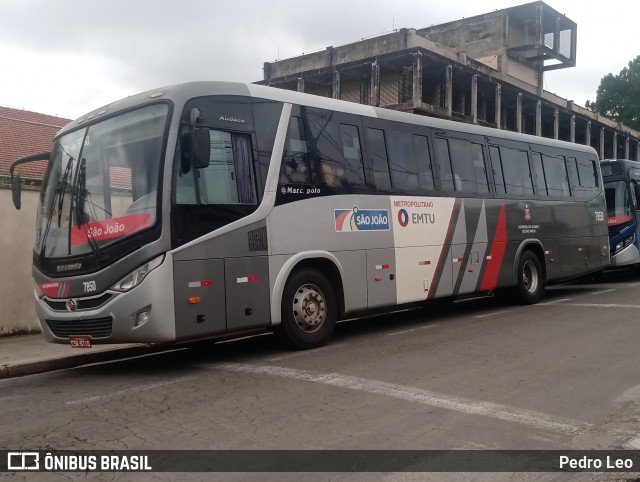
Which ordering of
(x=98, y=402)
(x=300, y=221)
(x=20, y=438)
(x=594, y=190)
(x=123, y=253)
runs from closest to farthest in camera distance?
1. (x=20, y=438)
2. (x=98, y=402)
3. (x=123, y=253)
4. (x=300, y=221)
5. (x=594, y=190)

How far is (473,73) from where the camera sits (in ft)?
102

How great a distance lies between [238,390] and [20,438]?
81.2 inches

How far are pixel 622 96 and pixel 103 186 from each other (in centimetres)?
5891

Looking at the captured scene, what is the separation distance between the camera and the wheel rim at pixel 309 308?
8141mm

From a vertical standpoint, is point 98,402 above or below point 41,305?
below

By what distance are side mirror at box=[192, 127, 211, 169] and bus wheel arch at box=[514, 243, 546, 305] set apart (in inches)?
310

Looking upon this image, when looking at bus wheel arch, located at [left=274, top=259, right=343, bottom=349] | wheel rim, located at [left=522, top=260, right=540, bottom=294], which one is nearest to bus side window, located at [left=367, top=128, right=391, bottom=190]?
bus wheel arch, located at [left=274, top=259, right=343, bottom=349]

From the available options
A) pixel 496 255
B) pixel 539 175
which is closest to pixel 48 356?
pixel 496 255

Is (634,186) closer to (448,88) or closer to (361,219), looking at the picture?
(361,219)

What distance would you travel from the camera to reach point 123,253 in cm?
674

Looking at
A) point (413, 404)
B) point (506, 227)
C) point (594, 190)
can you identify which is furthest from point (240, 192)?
point (594, 190)

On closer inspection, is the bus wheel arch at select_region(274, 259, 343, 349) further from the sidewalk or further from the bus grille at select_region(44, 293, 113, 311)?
the sidewalk

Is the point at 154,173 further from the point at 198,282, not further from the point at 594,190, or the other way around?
the point at 594,190

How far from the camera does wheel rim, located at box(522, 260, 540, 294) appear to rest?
12938 mm
